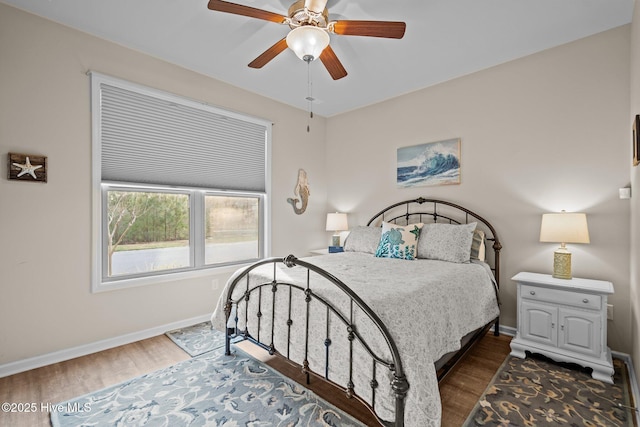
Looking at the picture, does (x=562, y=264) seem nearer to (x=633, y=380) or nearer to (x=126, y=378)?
(x=633, y=380)

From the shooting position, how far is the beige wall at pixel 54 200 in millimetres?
2410

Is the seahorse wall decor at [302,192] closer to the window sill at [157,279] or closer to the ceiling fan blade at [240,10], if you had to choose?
the window sill at [157,279]

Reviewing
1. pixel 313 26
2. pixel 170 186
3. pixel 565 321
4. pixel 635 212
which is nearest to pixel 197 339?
pixel 170 186

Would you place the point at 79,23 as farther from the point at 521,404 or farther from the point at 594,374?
the point at 594,374

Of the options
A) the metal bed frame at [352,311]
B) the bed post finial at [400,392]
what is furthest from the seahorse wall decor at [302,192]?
the bed post finial at [400,392]

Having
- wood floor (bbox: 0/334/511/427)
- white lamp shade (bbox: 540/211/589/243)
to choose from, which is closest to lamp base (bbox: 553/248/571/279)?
white lamp shade (bbox: 540/211/589/243)

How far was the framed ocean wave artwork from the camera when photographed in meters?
3.65

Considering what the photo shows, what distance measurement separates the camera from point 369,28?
2062mm

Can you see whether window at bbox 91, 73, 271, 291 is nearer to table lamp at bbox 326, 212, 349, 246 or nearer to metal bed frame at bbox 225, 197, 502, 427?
table lamp at bbox 326, 212, 349, 246

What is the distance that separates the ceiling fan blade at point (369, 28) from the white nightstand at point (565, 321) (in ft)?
7.46

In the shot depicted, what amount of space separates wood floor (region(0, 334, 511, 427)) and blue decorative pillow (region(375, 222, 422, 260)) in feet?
3.56

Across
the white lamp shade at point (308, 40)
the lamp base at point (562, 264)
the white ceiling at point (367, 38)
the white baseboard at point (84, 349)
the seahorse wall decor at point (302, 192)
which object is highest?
the white ceiling at point (367, 38)

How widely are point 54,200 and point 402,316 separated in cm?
294

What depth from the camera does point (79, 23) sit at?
8.59ft
